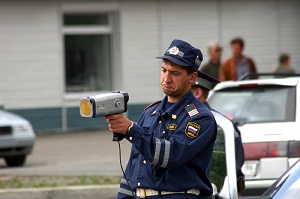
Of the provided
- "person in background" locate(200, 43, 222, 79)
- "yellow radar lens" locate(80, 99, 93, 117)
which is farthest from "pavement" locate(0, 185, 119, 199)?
"yellow radar lens" locate(80, 99, 93, 117)

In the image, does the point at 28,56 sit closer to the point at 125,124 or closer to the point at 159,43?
the point at 159,43

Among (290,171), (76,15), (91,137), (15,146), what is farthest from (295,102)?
(76,15)

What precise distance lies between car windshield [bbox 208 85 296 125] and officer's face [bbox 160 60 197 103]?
4487mm

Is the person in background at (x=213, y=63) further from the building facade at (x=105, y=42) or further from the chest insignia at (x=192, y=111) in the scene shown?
the chest insignia at (x=192, y=111)

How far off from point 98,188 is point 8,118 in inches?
176

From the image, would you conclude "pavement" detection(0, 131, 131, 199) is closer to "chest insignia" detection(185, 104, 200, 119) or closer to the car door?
the car door

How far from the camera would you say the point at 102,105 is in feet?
16.3

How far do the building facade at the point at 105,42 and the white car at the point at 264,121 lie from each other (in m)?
12.1

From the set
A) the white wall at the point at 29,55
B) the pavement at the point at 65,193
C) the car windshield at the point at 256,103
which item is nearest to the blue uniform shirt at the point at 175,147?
the car windshield at the point at 256,103

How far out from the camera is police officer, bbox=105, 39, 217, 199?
523cm

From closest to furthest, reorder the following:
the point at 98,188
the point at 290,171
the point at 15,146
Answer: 1. the point at 290,171
2. the point at 98,188
3. the point at 15,146

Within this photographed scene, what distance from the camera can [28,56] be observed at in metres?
22.0

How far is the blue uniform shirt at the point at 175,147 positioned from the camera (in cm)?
522

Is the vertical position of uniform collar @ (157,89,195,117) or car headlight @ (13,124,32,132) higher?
uniform collar @ (157,89,195,117)
